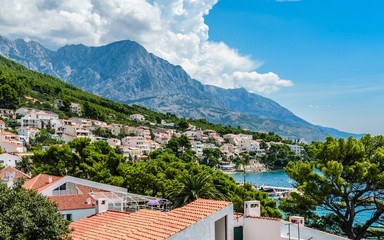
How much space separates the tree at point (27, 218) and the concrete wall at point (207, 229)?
343 centimetres

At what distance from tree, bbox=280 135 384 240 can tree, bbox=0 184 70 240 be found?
13.6 meters

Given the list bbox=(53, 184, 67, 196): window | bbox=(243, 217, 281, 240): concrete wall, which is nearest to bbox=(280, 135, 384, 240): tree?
bbox=(243, 217, 281, 240): concrete wall

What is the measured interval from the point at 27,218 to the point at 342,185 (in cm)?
1533

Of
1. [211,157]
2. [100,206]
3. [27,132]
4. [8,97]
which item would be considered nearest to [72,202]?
[100,206]

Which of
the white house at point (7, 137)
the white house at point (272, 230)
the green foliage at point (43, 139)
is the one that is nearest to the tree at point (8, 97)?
the green foliage at point (43, 139)

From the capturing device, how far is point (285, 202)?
891 inches

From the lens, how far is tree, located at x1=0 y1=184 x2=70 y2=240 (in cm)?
1029

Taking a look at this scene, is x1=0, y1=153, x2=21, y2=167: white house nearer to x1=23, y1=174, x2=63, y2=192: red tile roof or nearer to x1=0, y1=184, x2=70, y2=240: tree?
x1=23, y1=174, x2=63, y2=192: red tile roof

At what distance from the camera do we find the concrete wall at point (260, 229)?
1283cm

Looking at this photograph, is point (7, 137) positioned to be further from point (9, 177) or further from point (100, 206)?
point (100, 206)

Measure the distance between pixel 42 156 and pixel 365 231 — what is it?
110ft

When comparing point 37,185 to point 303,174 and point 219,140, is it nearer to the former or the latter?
point 303,174

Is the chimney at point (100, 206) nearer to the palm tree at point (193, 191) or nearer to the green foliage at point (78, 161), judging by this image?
the palm tree at point (193, 191)

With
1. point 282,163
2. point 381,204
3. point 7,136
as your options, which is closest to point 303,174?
point 381,204
